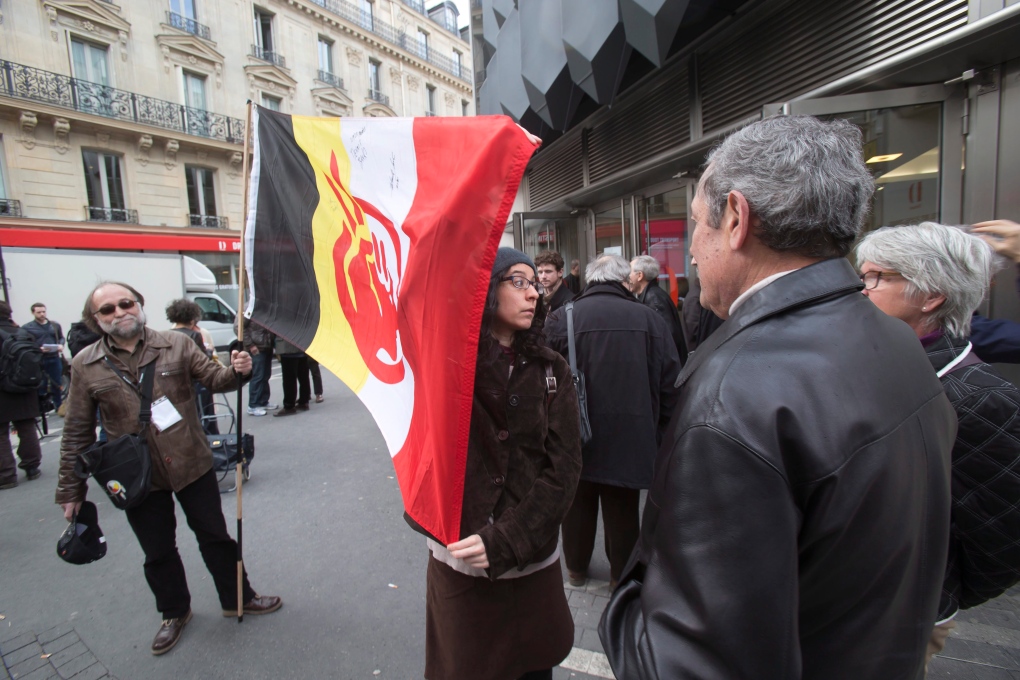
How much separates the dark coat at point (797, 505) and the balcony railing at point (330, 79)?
31.3 meters

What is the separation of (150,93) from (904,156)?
25959 millimetres

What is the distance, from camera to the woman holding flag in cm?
170

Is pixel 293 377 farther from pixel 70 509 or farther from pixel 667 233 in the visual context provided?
pixel 667 233

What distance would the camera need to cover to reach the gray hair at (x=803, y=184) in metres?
0.92

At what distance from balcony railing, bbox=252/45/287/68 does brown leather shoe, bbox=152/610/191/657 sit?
27.9 m

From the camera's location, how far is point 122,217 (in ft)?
67.2

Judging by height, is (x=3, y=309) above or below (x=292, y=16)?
below

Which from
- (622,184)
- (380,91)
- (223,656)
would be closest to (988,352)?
(223,656)

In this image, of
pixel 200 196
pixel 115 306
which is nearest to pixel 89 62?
pixel 200 196

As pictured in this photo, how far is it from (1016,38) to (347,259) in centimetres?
396

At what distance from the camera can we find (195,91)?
899 inches

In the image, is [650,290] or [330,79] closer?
[650,290]

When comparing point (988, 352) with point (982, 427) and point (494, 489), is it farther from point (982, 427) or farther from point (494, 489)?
point (494, 489)

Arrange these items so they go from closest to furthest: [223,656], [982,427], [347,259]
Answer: [982,427], [347,259], [223,656]
